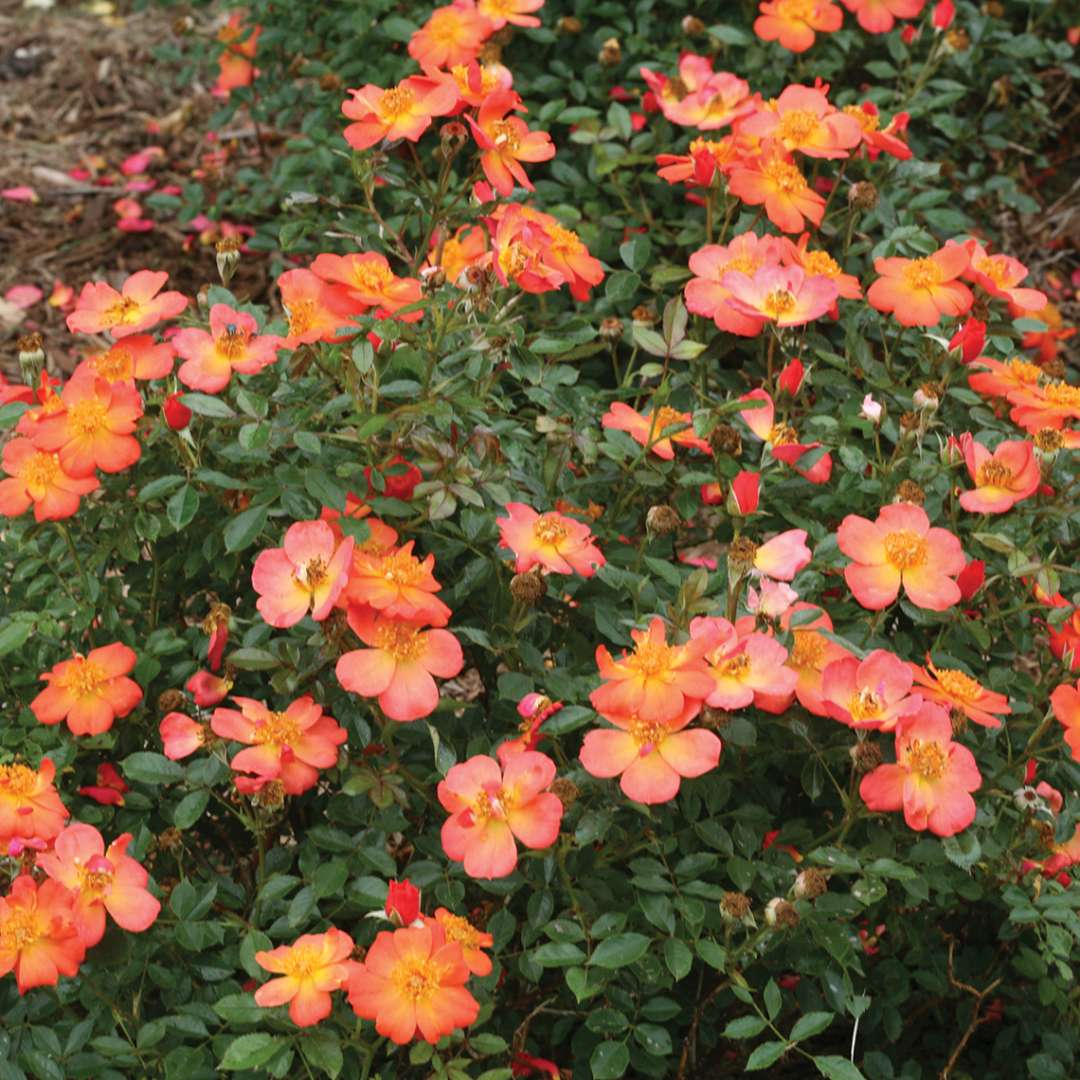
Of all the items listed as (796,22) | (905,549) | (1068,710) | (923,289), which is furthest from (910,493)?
(796,22)

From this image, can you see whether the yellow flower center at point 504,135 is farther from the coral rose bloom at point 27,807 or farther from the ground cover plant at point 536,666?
the coral rose bloom at point 27,807

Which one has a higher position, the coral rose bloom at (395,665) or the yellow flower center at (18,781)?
the coral rose bloom at (395,665)

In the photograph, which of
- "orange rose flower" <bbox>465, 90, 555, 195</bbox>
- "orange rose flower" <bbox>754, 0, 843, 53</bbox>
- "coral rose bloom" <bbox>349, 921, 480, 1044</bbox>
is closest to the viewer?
"coral rose bloom" <bbox>349, 921, 480, 1044</bbox>

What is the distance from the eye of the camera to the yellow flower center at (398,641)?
71.5 inches

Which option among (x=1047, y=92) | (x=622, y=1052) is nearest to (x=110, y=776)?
(x=622, y=1052)

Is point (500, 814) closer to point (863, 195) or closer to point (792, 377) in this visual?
point (792, 377)

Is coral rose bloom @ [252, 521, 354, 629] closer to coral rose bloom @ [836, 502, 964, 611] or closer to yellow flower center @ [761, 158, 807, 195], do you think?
coral rose bloom @ [836, 502, 964, 611]

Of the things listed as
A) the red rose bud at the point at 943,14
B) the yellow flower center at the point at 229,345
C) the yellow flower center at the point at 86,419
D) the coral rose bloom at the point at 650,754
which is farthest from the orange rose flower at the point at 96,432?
the red rose bud at the point at 943,14

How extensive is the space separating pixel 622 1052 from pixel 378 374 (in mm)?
857

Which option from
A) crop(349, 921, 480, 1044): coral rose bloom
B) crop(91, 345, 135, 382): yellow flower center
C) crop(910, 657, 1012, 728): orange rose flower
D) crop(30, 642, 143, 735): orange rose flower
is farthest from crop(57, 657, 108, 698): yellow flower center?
crop(910, 657, 1012, 728): orange rose flower

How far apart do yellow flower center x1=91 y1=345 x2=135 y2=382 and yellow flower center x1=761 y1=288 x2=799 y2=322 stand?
836mm

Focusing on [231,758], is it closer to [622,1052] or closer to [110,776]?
[110,776]

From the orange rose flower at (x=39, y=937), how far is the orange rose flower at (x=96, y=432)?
0.51 metres

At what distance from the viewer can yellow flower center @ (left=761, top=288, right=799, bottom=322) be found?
2131 mm
